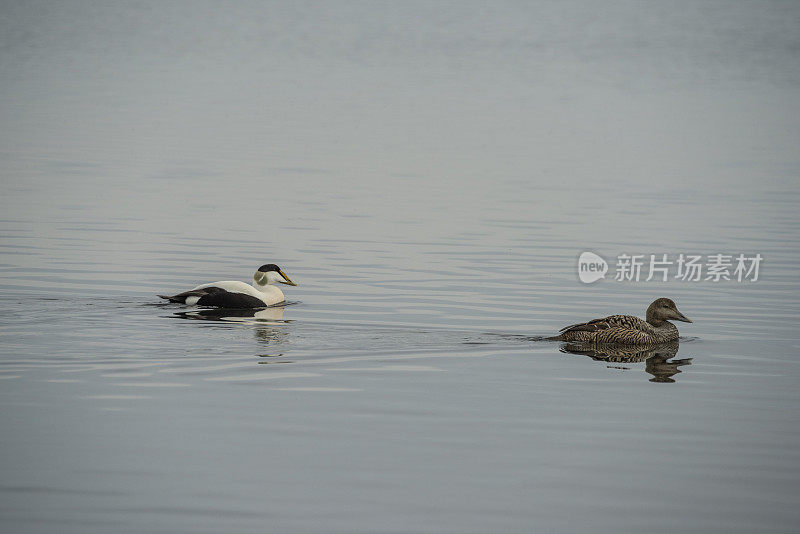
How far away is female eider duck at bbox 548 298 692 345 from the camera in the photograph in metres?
14.2

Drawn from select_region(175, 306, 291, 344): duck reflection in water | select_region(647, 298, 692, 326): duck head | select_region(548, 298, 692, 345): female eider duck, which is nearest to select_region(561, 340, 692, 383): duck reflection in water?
select_region(548, 298, 692, 345): female eider duck

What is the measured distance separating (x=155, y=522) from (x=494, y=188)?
2104 cm

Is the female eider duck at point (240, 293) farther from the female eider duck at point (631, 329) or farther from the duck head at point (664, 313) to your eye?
the duck head at point (664, 313)

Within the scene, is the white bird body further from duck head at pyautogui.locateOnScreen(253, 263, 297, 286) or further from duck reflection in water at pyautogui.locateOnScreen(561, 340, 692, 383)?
duck reflection in water at pyautogui.locateOnScreen(561, 340, 692, 383)

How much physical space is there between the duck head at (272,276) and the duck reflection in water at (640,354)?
4.69 metres

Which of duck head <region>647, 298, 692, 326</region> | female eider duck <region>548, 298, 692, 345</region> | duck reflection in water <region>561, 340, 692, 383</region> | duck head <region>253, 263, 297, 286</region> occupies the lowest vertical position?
duck reflection in water <region>561, 340, 692, 383</region>

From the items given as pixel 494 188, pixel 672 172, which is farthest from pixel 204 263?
pixel 672 172

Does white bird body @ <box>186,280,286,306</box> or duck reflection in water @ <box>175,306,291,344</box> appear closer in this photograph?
duck reflection in water @ <box>175,306,291,344</box>

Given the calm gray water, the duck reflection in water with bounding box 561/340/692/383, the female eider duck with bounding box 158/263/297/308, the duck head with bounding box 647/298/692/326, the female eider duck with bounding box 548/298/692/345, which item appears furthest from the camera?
the female eider duck with bounding box 158/263/297/308

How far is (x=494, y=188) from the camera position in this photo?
2855 cm

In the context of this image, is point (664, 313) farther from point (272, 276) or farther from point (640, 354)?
point (272, 276)

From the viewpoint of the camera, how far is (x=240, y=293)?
16.8 meters

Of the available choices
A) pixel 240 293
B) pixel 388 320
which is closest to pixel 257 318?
pixel 240 293

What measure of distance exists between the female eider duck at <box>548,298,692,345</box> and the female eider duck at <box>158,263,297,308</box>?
4.14 meters
